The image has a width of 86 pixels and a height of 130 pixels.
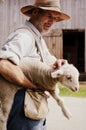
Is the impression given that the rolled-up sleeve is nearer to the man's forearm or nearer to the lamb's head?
the man's forearm

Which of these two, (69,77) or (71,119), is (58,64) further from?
(71,119)

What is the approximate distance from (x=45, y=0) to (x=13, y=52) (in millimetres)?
513

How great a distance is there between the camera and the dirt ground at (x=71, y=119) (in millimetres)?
8642

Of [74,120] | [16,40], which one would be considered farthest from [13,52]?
[74,120]

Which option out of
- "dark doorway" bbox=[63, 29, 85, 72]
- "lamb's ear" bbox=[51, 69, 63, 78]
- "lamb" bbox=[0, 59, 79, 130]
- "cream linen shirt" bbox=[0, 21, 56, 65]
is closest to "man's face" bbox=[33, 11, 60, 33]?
"cream linen shirt" bbox=[0, 21, 56, 65]

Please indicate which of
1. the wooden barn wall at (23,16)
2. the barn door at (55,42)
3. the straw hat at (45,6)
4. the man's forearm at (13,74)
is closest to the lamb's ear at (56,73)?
the man's forearm at (13,74)

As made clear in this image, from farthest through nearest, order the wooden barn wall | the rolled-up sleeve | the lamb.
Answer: the wooden barn wall → the lamb → the rolled-up sleeve

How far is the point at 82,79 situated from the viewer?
2075 cm

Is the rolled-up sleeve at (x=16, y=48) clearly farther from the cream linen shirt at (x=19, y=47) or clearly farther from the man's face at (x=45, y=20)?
the man's face at (x=45, y=20)

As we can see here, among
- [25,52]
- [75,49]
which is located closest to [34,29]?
[25,52]

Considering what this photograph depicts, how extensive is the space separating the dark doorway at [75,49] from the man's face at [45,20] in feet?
61.5

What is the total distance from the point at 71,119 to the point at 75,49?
13.9 meters

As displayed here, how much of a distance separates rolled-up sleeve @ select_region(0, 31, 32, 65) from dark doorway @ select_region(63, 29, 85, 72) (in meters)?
19.0

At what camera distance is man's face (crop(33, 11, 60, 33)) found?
3348 millimetres
